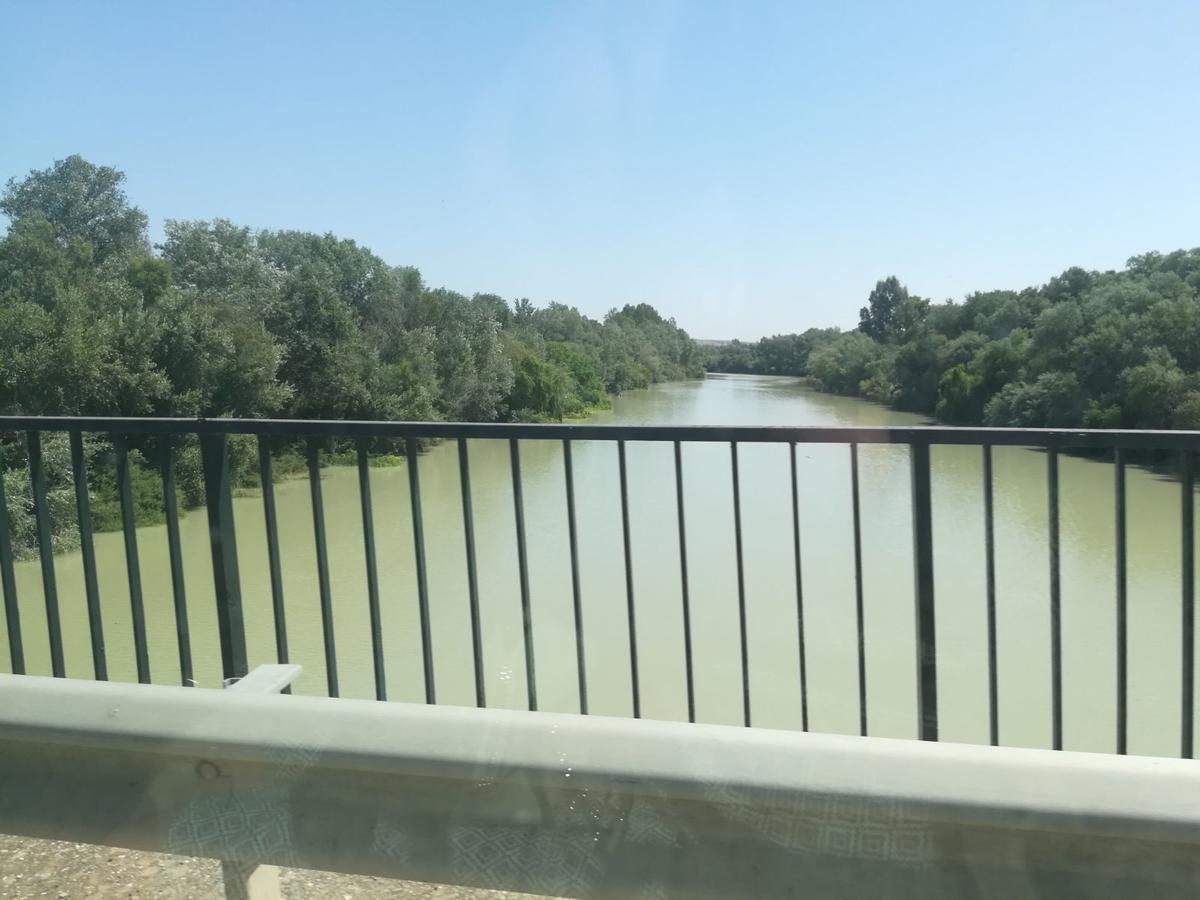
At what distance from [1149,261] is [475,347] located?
21.7 metres

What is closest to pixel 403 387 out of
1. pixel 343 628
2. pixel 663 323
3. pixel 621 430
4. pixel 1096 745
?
pixel 343 628

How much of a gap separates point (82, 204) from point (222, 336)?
2425cm

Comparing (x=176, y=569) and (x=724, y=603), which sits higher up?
(x=176, y=569)

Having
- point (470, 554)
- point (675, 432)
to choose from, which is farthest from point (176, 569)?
point (675, 432)

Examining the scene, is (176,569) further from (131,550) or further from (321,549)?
(321,549)

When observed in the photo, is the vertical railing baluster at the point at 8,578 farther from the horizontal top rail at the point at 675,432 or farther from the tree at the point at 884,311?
the tree at the point at 884,311

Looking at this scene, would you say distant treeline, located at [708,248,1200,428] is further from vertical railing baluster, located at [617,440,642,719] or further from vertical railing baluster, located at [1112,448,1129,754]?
vertical railing baluster, located at [617,440,642,719]

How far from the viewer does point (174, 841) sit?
1.44 m

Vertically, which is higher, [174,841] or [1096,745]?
[174,841]

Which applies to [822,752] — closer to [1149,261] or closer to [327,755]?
[327,755]

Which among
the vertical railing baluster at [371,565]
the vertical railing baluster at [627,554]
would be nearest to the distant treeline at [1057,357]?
the vertical railing baluster at [627,554]

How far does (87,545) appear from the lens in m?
2.64

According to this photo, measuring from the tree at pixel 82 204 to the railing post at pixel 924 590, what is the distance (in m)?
40.6

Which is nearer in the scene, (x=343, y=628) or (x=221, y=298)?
(x=343, y=628)
